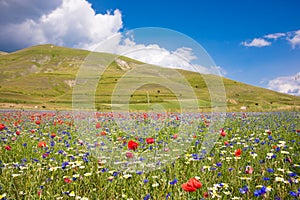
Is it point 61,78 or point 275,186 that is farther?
point 61,78

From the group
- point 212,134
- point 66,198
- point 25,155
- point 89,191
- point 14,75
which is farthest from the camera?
point 14,75

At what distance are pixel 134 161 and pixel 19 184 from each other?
71.3 inches

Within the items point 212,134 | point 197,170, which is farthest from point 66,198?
point 212,134

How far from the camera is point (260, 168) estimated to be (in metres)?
4.09

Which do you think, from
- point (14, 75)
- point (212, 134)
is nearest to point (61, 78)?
point (14, 75)

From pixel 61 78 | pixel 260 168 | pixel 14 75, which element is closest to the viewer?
pixel 260 168

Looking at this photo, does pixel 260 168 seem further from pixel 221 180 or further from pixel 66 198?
pixel 66 198

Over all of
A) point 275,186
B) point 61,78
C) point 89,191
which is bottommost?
point 89,191

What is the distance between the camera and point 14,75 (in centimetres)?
16725

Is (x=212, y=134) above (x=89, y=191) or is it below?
above

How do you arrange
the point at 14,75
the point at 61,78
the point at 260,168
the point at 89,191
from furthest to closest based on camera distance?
1. the point at 14,75
2. the point at 61,78
3. the point at 260,168
4. the point at 89,191

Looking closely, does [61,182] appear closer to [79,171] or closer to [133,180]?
[79,171]

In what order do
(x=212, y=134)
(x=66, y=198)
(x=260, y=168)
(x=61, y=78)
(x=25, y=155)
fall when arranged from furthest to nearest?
1. (x=61, y=78)
2. (x=212, y=134)
3. (x=25, y=155)
4. (x=260, y=168)
5. (x=66, y=198)

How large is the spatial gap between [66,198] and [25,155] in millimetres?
2612
